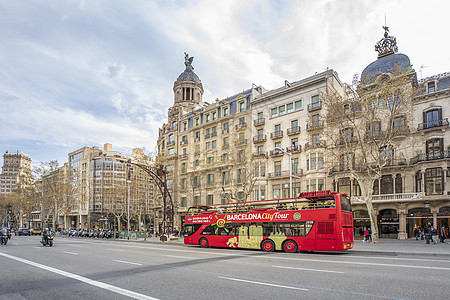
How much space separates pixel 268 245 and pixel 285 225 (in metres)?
1.77

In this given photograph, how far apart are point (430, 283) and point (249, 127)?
39.9 metres

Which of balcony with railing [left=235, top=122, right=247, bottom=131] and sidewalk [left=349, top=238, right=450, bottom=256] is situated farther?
balcony with railing [left=235, top=122, right=247, bottom=131]

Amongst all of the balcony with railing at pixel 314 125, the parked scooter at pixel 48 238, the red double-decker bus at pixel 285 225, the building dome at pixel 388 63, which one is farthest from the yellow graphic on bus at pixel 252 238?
the building dome at pixel 388 63

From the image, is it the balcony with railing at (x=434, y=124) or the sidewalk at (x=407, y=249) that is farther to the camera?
the balcony with railing at (x=434, y=124)

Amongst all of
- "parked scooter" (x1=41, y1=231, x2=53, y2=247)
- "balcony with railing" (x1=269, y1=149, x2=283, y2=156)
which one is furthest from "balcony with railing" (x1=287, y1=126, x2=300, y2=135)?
"parked scooter" (x1=41, y1=231, x2=53, y2=247)

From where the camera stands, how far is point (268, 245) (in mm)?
20344

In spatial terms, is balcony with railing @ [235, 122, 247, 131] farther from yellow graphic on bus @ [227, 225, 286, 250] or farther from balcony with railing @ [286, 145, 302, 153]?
yellow graphic on bus @ [227, 225, 286, 250]

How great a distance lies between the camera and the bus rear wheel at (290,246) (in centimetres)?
1923

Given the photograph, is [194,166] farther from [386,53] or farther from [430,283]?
[430,283]

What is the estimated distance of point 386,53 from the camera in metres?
41.0

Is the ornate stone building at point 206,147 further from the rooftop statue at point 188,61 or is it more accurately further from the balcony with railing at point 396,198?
the balcony with railing at point 396,198

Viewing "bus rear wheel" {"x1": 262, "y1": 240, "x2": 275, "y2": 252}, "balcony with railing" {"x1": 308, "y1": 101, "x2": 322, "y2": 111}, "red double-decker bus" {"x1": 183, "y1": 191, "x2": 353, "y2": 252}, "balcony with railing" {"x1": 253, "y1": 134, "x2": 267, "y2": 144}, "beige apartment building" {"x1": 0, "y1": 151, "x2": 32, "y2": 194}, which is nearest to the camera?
"red double-decker bus" {"x1": 183, "y1": 191, "x2": 353, "y2": 252}

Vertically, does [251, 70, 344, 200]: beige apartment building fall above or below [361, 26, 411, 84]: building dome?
below

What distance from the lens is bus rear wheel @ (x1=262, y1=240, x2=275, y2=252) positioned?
20188 mm
